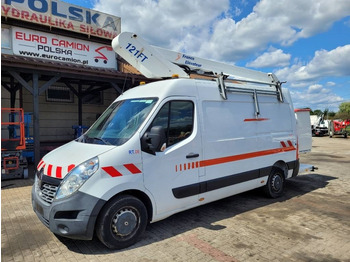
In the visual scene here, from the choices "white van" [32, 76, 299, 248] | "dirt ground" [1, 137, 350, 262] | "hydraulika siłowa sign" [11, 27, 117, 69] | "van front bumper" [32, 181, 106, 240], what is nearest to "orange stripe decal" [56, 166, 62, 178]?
"white van" [32, 76, 299, 248]

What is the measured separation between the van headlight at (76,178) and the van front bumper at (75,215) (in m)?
0.08

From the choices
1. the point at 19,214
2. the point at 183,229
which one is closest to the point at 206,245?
the point at 183,229

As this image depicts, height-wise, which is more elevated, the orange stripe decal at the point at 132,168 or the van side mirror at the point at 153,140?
the van side mirror at the point at 153,140

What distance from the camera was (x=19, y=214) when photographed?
4.93 meters

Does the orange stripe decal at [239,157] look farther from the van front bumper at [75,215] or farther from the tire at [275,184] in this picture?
the van front bumper at [75,215]

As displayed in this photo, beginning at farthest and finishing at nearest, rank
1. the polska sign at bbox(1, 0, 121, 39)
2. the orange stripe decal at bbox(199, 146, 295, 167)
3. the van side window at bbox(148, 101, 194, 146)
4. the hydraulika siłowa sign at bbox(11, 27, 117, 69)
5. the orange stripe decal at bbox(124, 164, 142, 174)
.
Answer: the polska sign at bbox(1, 0, 121, 39), the hydraulika siłowa sign at bbox(11, 27, 117, 69), the orange stripe decal at bbox(199, 146, 295, 167), the van side window at bbox(148, 101, 194, 146), the orange stripe decal at bbox(124, 164, 142, 174)

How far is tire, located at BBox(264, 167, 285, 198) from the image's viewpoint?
5.78 meters

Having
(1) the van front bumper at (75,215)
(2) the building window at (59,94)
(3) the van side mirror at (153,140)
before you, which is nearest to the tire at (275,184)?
(3) the van side mirror at (153,140)

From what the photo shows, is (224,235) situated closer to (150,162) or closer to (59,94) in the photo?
(150,162)

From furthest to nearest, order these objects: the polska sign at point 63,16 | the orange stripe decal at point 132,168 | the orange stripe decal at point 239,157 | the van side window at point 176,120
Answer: the polska sign at point 63,16
the orange stripe decal at point 239,157
the van side window at point 176,120
the orange stripe decal at point 132,168

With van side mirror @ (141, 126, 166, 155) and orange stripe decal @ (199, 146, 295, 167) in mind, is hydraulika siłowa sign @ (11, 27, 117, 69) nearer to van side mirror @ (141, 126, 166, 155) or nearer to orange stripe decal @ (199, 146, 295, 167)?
orange stripe decal @ (199, 146, 295, 167)

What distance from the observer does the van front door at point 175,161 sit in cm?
379

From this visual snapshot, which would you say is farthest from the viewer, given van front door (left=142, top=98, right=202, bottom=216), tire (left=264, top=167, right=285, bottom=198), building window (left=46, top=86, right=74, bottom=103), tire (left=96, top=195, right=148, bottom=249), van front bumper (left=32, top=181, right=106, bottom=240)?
building window (left=46, top=86, right=74, bottom=103)

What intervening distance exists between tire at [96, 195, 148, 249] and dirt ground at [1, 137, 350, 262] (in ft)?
0.46
